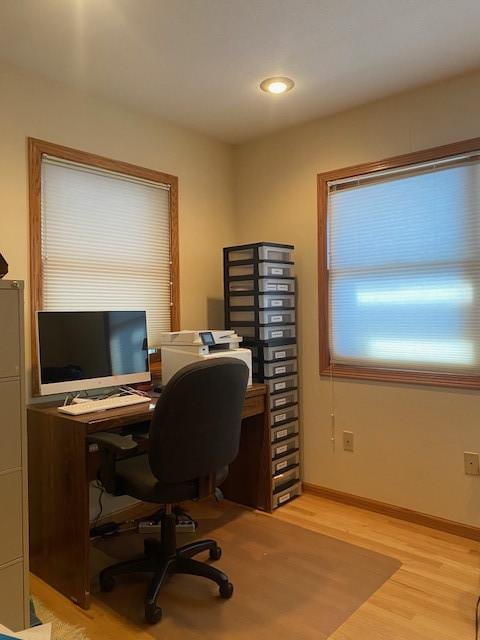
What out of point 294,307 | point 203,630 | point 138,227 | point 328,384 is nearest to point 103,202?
point 138,227

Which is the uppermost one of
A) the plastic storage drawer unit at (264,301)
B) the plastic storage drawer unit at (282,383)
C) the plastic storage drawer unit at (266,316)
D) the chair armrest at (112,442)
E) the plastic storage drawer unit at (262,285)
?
the plastic storage drawer unit at (262,285)

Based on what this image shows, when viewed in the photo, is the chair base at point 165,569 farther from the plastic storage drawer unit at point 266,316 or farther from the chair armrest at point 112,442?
the plastic storage drawer unit at point 266,316

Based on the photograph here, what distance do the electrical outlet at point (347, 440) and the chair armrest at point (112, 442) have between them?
1.58m

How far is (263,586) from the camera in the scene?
2.22 metres

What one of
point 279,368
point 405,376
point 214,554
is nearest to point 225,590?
point 214,554

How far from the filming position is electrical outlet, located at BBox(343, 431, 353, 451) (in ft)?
10.2

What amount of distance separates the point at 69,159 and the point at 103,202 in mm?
304

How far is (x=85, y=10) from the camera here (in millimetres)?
2020

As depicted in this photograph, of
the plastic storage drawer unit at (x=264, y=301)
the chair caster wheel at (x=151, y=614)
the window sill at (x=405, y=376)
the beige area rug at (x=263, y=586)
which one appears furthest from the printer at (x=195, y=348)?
the chair caster wheel at (x=151, y=614)

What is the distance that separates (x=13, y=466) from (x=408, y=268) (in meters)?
2.25

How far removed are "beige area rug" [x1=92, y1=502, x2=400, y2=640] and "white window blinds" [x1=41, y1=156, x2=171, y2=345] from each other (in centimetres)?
130

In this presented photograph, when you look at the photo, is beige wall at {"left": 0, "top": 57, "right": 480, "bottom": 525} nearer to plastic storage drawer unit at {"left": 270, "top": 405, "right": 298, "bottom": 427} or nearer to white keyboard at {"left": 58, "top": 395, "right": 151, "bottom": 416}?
plastic storage drawer unit at {"left": 270, "top": 405, "right": 298, "bottom": 427}

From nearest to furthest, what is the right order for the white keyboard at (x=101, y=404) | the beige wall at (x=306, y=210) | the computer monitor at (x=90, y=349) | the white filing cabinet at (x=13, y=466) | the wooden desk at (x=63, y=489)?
the white filing cabinet at (x=13, y=466), the wooden desk at (x=63, y=489), the white keyboard at (x=101, y=404), the computer monitor at (x=90, y=349), the beige wall at (x=306, y=210)

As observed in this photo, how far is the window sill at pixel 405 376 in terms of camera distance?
8.70ft
